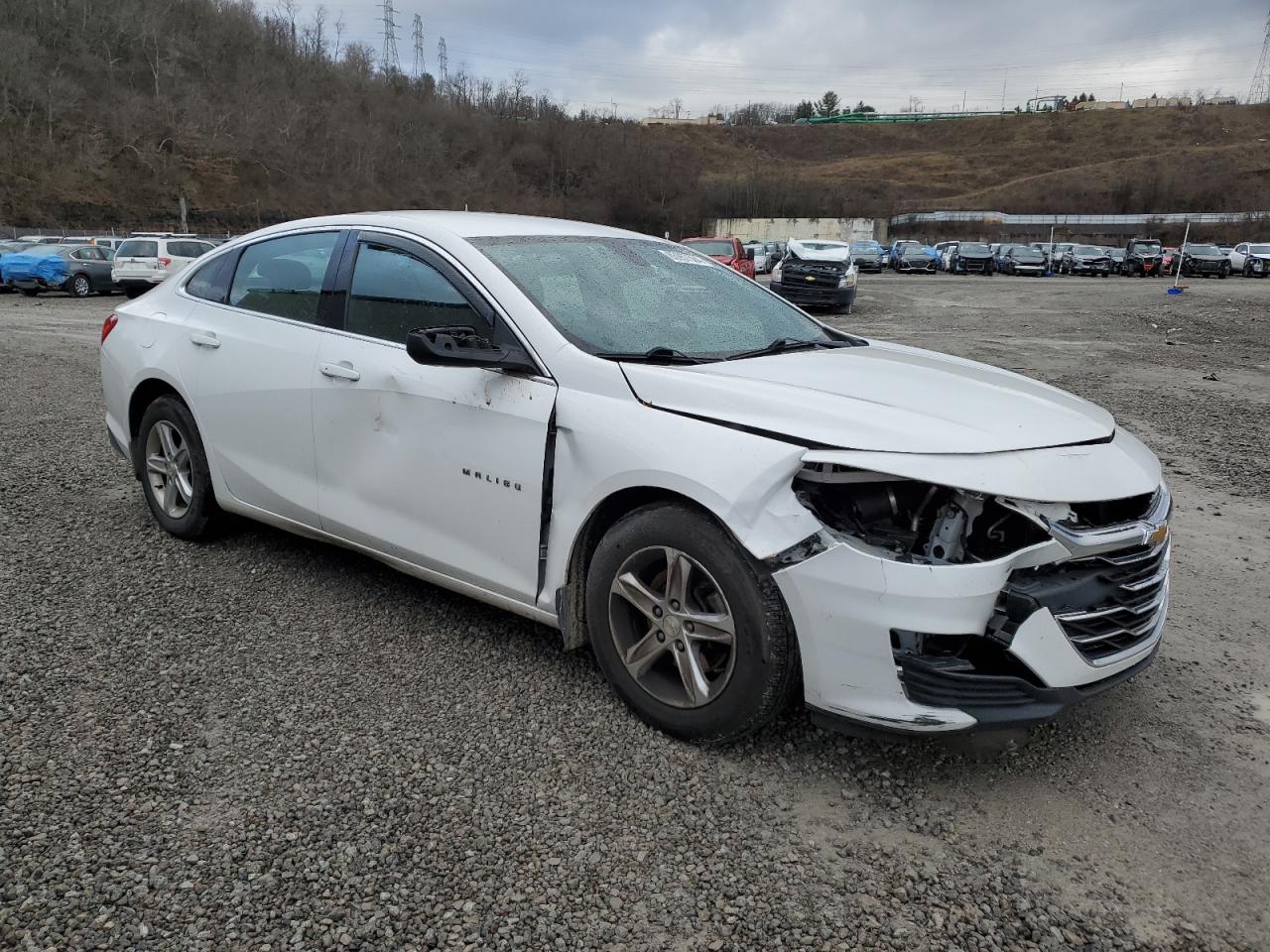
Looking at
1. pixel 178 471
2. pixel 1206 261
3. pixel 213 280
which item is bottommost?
pixel 178 471

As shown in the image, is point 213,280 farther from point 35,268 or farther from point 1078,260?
point 1078,260

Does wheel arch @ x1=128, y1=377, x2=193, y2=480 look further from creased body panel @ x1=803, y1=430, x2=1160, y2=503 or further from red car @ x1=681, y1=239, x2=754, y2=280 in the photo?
red car @ x1=681, y1=239, x2=754, y2=280

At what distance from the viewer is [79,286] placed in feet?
78.3

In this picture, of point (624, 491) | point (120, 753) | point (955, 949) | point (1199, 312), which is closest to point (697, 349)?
point (624, 491)

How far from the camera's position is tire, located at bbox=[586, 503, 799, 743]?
9.12ft

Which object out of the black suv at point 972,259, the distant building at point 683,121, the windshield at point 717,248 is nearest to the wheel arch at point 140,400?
the windshield at point 717,248

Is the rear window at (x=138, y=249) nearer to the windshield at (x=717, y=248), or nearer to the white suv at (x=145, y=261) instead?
the white suv at (x=145, y=261)

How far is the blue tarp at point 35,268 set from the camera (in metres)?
23.3

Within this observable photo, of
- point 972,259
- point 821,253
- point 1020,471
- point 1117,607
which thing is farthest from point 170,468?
point 972,259

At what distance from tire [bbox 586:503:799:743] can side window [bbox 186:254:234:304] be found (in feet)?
8.77

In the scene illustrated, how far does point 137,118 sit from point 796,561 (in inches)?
3125

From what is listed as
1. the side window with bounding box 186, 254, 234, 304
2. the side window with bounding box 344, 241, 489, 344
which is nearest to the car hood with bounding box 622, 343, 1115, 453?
the side window with bounding box 344, 241, 489, 344

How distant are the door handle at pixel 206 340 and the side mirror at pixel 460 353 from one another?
1.72 metres

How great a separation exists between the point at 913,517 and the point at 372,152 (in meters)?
90.0
